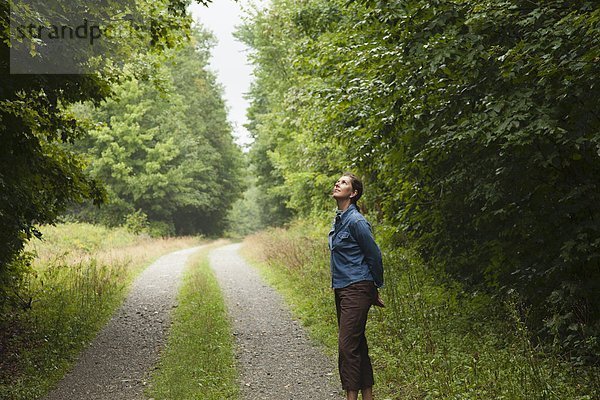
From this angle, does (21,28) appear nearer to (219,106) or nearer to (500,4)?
(500,4)

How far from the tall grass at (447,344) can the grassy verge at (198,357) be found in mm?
1694

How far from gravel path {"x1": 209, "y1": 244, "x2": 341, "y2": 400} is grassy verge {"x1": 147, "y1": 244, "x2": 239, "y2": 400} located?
232 mm

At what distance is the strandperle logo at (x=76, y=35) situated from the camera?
762 cm

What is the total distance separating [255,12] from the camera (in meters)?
24.3

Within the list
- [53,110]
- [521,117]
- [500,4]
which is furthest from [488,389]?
[53,110]

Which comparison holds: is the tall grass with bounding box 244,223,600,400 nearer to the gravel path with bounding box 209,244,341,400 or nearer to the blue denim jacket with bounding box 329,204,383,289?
the gravel path with bounding box 209,244,341,400

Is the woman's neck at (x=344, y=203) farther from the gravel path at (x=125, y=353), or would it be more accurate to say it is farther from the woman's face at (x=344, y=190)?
the gravel path at (x=125, y=353)

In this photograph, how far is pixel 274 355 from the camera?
8.12 meters

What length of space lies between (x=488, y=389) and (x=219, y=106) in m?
45.2

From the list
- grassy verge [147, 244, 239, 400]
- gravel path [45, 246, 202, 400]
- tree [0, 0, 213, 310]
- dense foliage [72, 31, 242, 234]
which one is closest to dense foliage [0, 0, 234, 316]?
tree [0, 0, 213, 310]

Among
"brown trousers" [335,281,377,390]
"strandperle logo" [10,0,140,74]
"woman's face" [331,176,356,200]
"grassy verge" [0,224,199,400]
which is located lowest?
"grassy verge" [0,224,199,400]

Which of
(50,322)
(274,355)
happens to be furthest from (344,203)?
(50,322)

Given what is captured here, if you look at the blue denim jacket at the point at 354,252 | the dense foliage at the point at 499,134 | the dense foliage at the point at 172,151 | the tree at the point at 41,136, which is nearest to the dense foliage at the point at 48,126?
the tree at the point at 41,136

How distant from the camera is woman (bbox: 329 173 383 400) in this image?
5.01m
